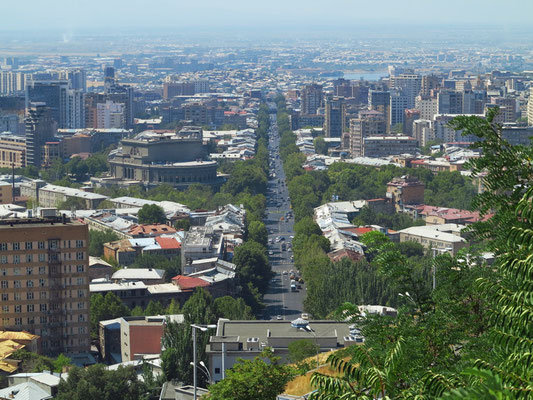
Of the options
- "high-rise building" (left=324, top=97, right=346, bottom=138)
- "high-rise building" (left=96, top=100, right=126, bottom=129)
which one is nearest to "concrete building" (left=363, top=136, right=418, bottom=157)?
"high-rise building" (left=324, top=97, right=346, bottom=138)

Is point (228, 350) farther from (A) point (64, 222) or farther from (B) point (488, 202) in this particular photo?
(B) point (488, 202)

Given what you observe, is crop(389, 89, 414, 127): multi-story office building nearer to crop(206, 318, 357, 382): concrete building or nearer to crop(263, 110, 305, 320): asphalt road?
crop(263, 110, 305, 320): asphalt road

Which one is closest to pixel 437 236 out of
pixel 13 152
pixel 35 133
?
pixel 35 133

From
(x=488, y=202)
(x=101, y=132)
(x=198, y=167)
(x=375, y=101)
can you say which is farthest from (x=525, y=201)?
(x=375, y=101)

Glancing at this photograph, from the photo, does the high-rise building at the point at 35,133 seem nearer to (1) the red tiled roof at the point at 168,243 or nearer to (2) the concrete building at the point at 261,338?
(1) the red tiled roof at the point at 168,243

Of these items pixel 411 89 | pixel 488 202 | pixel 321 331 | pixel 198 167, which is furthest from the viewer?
pixel 411 89

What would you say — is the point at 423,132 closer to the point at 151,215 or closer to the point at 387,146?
the point at 387,146
